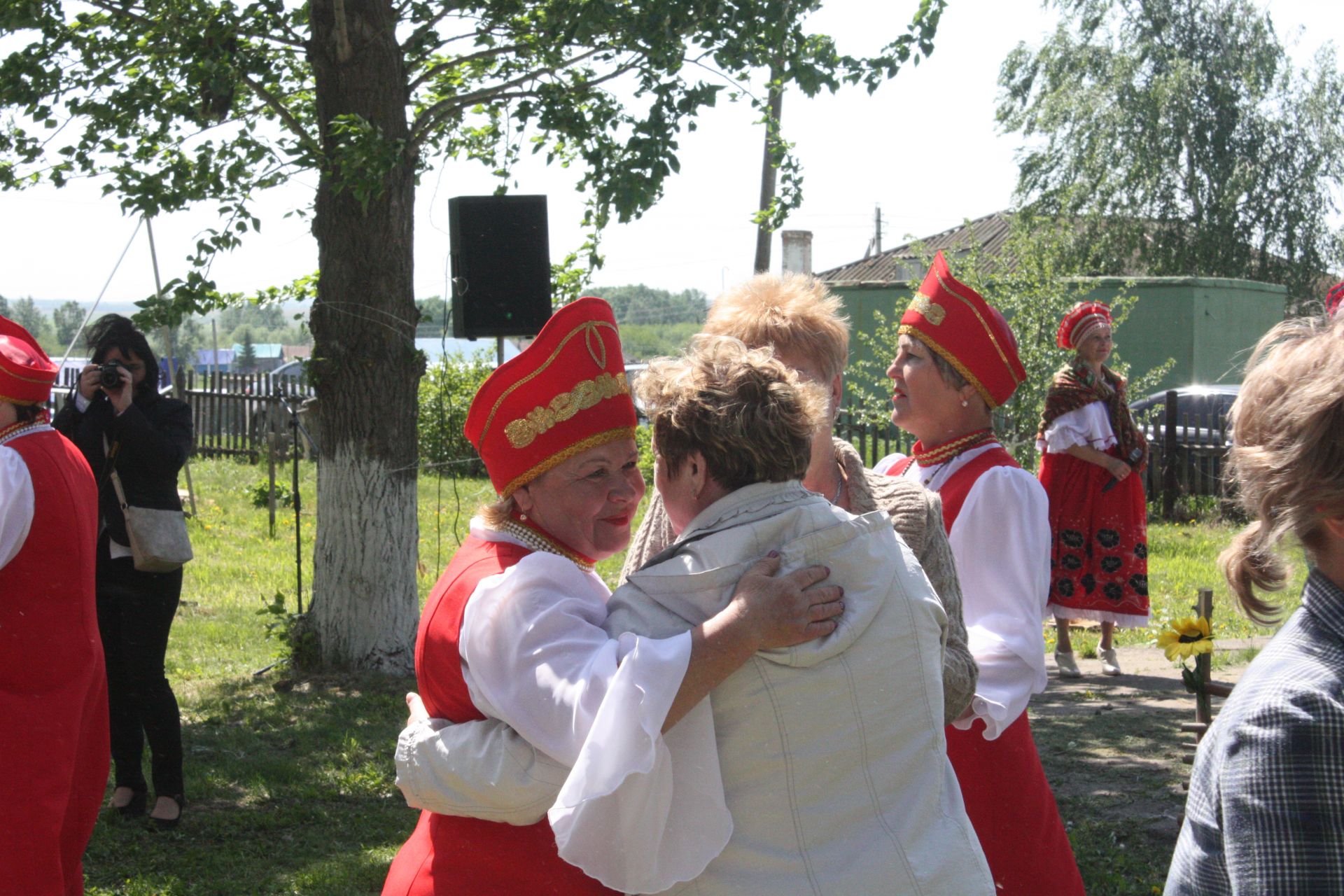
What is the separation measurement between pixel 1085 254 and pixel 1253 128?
21.9ft

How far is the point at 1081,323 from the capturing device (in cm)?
721

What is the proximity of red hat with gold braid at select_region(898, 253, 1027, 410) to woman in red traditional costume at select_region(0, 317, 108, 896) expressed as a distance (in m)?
2.36

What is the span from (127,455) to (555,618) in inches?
149

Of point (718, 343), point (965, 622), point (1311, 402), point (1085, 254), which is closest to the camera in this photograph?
point (1311, 402)

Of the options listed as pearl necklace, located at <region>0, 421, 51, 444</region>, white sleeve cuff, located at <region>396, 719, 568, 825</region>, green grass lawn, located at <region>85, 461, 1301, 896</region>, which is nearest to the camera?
white sleeve cuff, located at <region>396, 719, 568, 825</region>

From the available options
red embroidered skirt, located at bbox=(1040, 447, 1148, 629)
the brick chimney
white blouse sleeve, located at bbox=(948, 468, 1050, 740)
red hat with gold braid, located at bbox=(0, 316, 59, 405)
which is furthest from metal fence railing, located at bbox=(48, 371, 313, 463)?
white blouse sleeve, located at bbox=(948, 468, 1050, 740)

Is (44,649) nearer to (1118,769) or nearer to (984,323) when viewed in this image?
(984,323)

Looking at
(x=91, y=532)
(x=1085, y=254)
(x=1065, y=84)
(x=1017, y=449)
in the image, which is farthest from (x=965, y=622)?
(x=1065, y=84)

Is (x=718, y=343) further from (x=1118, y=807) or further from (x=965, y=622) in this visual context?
(x=1118, y=807)

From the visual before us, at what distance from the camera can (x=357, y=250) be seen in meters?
6.95

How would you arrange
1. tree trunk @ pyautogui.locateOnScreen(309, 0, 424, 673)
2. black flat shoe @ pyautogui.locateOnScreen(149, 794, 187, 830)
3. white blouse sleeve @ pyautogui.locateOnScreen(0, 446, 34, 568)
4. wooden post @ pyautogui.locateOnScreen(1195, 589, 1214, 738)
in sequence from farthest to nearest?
tree trunk @ pyautogui.locateOnScreen(309, 0, 424, 673) < black flat shoe @ pyautogui.locateOnScreen(149, 794, 187, 830) < wooden post @ pyautogui.locateOnScreen(1195, 589, 1214, 738) < white blouse sleeve @ pyautogui.locateOnScreen(0, 446, 34, 568)

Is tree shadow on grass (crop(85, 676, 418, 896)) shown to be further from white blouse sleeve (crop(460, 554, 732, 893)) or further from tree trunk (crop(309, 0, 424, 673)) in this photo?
white blouse sleeve (crop(460, 554, 732, 893))

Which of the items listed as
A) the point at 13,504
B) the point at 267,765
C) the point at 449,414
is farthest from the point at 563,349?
the point at 449,414

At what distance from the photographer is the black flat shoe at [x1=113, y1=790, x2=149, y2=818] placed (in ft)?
16.8
